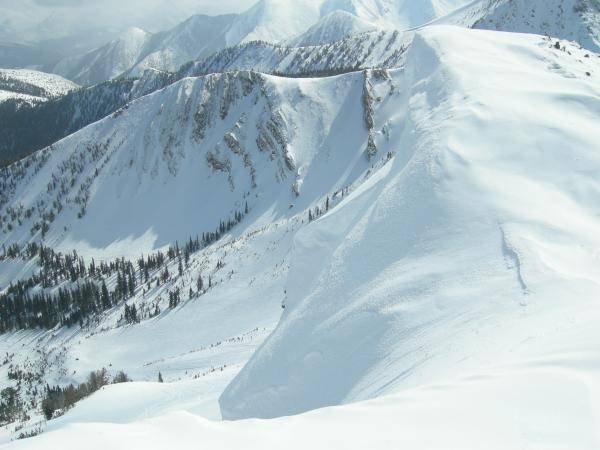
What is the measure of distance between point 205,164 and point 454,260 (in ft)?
548

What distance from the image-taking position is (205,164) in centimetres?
17562

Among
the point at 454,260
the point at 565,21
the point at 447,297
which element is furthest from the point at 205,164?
the point at 447,297

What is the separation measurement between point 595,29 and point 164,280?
178 meters

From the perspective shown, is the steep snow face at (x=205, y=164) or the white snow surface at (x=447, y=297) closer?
the white snow surface at (x=447, y=297)

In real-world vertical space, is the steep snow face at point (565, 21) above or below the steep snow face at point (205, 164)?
above

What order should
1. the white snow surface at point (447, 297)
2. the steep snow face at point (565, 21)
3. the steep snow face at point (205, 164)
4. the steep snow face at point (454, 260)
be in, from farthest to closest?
the steep snow face at point (565, 21) → the steep snow face at point (205, 164) → the steep snow face at point (454, 260) → the white snow surface at point (447, 297)

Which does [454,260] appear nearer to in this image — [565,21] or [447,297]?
[447,297]

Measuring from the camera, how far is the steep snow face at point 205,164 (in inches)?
6152

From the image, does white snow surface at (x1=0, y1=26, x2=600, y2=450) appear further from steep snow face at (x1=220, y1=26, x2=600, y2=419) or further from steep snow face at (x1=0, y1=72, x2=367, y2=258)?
steep snow face at (x1=0, y1=72, x2=367, y2=258)

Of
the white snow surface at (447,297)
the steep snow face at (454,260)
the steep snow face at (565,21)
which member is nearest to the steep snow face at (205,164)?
the steep snow face at (565,21)

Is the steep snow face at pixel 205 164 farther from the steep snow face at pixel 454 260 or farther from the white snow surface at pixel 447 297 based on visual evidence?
the steep snow face at pixel 454 260

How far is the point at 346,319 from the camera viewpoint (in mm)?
15531

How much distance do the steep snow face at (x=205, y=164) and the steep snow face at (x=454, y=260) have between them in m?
118

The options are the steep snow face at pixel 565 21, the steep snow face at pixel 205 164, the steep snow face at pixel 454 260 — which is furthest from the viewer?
the steep snow face at pixel 565 21
